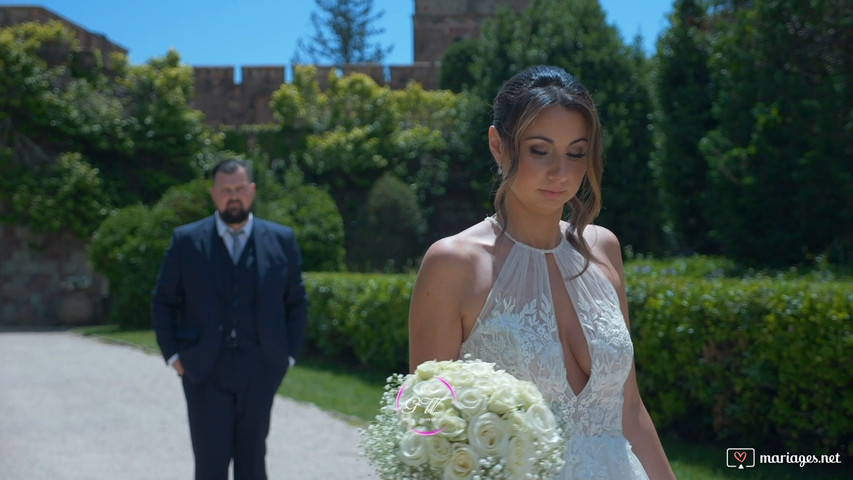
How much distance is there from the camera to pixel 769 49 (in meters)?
9.30

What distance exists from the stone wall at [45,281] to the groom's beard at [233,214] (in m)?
15.1

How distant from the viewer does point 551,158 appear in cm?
230

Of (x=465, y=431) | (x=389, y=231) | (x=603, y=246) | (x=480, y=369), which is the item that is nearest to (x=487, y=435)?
(x=465, y=431)

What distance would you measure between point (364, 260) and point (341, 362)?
664 centimetres

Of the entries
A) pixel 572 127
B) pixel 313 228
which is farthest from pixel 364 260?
pixel 572 127

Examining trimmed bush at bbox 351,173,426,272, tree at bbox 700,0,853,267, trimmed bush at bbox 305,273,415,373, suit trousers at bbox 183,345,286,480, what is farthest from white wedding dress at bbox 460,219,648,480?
trimmed bush at bbox 351,173,426,272

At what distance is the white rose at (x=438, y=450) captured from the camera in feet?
5.74

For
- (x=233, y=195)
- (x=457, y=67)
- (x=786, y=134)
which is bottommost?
(x=233, y=195)

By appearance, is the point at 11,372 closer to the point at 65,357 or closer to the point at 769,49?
the point at 65,357

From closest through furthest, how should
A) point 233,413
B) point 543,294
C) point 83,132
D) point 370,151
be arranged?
point 543,294
point 233,413
point 83,132
point 370,151

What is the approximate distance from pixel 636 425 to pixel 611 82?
14171mm

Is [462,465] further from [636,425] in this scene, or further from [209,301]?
[209,301]

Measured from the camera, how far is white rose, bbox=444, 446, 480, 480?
5.70 ft

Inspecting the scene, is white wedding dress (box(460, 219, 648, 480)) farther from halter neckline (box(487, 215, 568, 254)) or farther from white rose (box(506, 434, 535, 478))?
white rose (box(506, 434, 535, 478))
